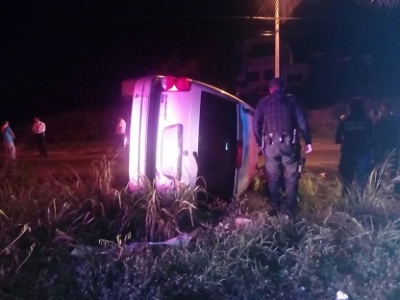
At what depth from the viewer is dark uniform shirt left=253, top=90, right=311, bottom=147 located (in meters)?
8.02

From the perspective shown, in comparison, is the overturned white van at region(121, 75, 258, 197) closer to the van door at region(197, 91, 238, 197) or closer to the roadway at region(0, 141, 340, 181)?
the van door at region(197, 91, 238, 197)

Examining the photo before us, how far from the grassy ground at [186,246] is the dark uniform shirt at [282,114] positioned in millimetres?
818

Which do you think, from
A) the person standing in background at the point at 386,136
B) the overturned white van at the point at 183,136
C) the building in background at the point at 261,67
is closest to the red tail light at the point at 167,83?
the overturned white van at the point at 183,136

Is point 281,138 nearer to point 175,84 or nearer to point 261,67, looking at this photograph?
point 175,84

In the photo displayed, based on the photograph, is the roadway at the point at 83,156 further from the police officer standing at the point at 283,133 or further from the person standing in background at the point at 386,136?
the police officer standing at the point at 283,133

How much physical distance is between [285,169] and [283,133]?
419 mm

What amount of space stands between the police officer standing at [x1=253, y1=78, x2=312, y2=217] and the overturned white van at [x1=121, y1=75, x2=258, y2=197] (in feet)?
1.81

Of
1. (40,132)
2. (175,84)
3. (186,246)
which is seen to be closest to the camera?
(186,246)

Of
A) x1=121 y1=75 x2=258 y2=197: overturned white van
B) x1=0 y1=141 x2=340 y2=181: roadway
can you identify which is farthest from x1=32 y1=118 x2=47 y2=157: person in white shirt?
x1=121 y1=75 x2=258 y2=197: overturned white van

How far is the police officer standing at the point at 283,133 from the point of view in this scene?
26.3ft

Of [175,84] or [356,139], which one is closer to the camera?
[175,84]

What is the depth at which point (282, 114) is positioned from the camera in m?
8.02

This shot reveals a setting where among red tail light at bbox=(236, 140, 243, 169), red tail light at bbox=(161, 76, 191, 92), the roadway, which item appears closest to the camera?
red tail light at bbox=(161, 76, 191, 92)

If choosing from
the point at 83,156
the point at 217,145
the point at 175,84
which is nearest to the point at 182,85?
the point at 175,84
